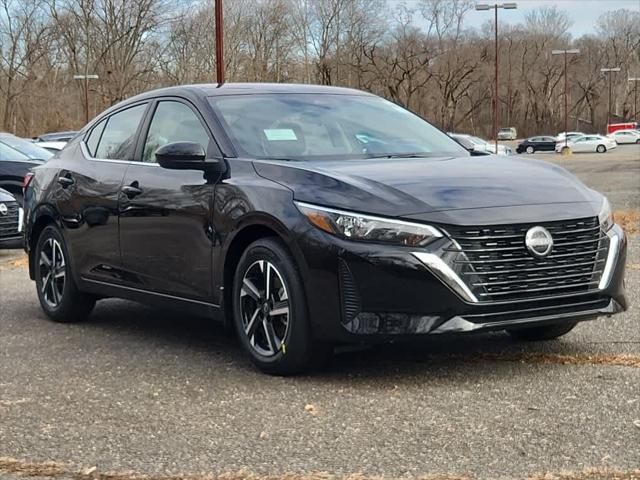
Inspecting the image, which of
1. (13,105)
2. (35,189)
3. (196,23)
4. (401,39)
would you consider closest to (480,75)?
(401,39)

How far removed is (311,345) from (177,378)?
2.59 ft

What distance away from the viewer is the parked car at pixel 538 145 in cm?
7656

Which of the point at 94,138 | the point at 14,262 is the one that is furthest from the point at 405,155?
the point at 14,262

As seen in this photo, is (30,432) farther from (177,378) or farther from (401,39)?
(401,39)

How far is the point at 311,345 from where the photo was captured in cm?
466

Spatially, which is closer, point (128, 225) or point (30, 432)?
point (30, 432)

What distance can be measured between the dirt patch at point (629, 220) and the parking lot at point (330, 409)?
658cm

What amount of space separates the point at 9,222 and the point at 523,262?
8.32 meters

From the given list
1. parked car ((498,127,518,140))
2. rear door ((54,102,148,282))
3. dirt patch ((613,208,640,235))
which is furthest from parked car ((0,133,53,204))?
parked car ((498,127,518,140))

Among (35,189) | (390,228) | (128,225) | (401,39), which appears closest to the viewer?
(390,228)

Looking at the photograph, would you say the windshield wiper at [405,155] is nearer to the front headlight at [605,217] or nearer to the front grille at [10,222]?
the front headlight at [605,217]

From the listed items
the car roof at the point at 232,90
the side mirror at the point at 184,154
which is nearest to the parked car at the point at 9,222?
the car roof at the point at 232,90

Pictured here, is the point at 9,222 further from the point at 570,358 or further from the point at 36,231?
the point at 570,358

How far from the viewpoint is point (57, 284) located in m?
6.86
